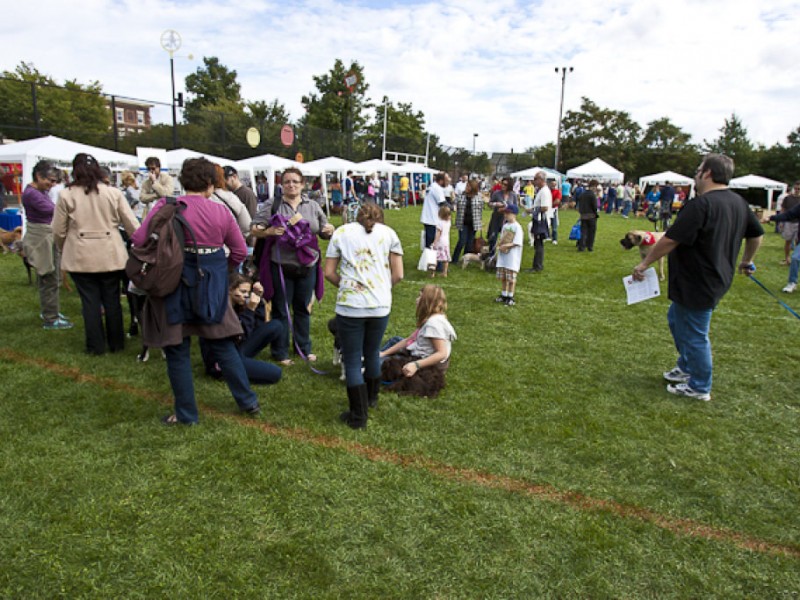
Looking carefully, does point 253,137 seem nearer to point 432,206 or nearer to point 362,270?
point 432,206

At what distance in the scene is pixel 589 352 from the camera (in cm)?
555

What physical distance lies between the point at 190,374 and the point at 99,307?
206 cm

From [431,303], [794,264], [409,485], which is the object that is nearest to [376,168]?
[794,264]

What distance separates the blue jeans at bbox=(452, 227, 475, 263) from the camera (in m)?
10.2

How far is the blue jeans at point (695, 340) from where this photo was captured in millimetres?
4098

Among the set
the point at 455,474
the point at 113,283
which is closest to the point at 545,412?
the point at 455,474

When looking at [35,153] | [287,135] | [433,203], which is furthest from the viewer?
[287,135]

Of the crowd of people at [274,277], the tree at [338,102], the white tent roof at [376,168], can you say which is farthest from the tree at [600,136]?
the crowd of people at [274,277]

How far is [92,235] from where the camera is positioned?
4.68 m

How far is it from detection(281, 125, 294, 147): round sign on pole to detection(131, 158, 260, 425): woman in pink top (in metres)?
23.8

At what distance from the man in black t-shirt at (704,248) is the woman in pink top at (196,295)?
3.16m

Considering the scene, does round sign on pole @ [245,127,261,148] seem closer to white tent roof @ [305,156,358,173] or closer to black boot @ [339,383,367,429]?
white tent roof @ [305,156,358,173]

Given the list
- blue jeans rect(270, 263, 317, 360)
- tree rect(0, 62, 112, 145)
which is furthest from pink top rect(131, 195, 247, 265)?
tree rect(0, 62, 112, 145)

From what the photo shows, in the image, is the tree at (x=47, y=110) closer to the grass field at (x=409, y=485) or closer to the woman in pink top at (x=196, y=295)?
the grass field at (x=409, y=485)
